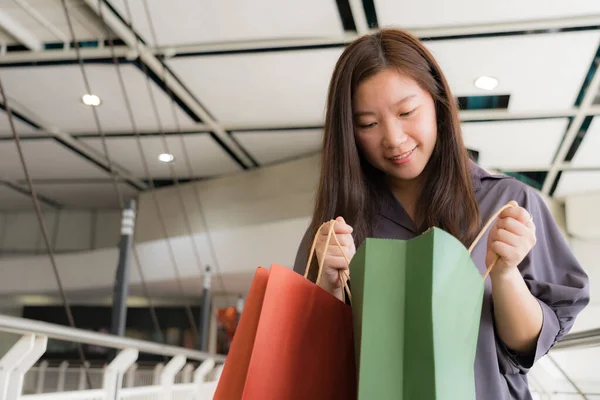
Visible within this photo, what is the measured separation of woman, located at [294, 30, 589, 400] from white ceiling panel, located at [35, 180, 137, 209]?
22.8ft

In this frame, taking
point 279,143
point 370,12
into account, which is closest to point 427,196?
point 370,12

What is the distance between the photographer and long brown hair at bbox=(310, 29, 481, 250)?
685mm

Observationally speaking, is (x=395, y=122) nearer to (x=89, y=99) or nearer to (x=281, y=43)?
(x=281, y=43)

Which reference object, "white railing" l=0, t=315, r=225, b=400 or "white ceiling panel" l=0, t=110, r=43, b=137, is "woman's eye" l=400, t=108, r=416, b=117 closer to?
"white railing" l=0, t=315, r=225, b=400

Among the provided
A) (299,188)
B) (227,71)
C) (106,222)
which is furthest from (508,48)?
(106,222)

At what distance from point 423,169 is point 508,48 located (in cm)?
339

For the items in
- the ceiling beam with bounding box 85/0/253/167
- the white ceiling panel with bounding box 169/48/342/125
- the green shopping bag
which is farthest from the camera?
the white ceiling panel with bounding box 169/48/342/125

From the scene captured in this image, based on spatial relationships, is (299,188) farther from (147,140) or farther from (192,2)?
(192,2)

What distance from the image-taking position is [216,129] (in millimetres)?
5355

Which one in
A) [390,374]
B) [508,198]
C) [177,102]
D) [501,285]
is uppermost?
[177,102]

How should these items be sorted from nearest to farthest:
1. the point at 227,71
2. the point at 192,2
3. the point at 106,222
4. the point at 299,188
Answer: the point at 192,2 < the point at 227,71 < the point at 299,188 < the point at 106,222

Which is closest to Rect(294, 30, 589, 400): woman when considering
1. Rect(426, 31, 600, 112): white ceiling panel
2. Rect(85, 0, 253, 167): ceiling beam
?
Rect(85, 0, 253, 167): ceiling beam

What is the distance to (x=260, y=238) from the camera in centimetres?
618

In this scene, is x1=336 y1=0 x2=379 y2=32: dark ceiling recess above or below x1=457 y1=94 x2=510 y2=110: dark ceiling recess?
below
